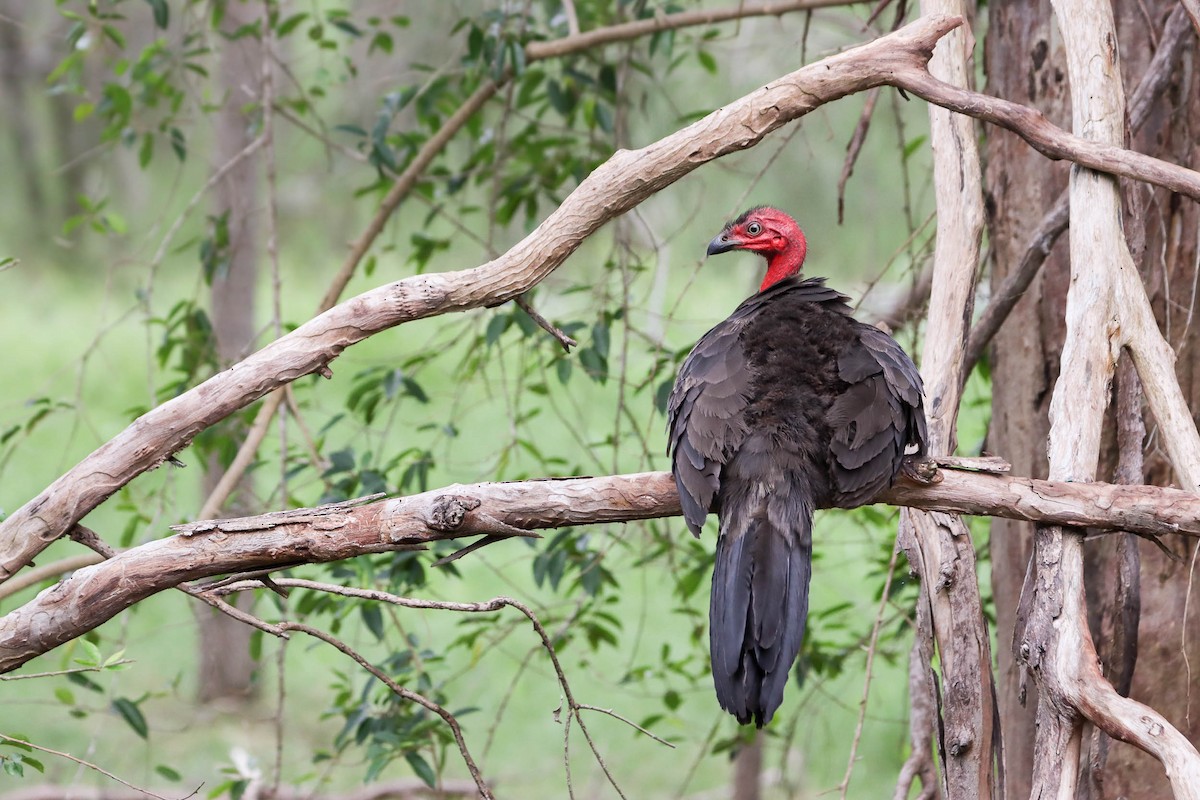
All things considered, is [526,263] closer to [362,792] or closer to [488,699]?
[362,792]

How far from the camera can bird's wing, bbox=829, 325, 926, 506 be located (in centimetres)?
195

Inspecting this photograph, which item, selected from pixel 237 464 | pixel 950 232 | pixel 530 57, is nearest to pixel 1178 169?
pixel 950 232

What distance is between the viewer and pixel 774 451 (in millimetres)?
2047

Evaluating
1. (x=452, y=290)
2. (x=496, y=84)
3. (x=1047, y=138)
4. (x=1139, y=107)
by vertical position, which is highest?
(x=496, y=84)

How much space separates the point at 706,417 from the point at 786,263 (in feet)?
3.02

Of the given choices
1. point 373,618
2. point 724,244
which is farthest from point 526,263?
point 373,618

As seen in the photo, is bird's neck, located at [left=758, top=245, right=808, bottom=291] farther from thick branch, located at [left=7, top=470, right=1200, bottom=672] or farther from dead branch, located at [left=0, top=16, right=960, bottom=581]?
thick branch, located at [left=7, top=470, right=1200, bottom=672]

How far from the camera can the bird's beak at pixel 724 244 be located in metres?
2.87

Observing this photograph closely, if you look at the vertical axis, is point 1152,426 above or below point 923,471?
above

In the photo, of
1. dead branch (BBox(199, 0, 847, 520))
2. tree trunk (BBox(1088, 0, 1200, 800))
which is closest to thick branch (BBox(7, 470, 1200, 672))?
tree trunk (BBox(1088, 0, 1200, 800))

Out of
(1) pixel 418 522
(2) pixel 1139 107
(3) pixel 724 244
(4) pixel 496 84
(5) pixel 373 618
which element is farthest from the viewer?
(4) pixel 496 84

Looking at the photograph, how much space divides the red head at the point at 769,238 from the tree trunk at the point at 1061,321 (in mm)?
618

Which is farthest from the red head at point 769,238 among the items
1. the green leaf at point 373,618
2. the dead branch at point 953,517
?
the green leaf at point 373,618

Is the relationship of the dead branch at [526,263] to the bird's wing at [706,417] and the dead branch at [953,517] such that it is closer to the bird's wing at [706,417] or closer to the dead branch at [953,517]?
the dead branch at [953,517]
